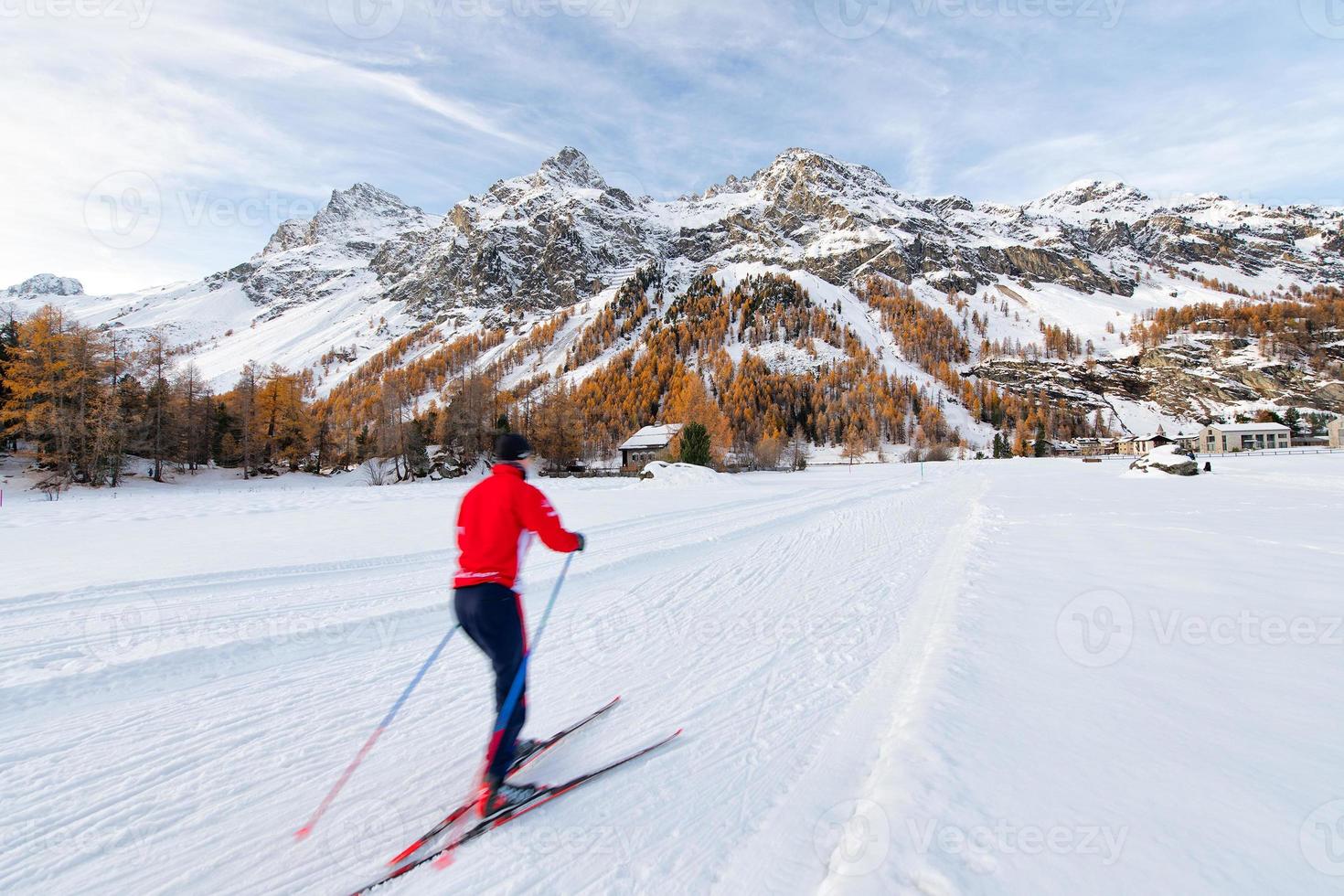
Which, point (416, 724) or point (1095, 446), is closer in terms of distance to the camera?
point (416, 724)

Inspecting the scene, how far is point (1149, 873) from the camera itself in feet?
7.46

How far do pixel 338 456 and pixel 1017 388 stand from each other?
165340mm

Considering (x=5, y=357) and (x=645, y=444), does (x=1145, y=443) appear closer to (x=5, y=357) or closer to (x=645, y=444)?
(x=645, y=444)

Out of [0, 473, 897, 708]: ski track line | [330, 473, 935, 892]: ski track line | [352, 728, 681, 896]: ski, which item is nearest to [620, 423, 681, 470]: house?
[330, 473, 935, 892]: ski track line

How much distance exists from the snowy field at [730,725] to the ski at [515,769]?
11 centimetres

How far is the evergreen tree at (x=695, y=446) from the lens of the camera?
4628 cm

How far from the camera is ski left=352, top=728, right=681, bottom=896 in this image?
2.72 m

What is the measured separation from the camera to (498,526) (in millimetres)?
3418

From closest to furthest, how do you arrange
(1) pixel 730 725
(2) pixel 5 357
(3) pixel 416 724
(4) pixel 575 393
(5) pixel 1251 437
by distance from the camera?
(1) pixel 730 725 < (3) pixel 416 724 < (2) pixel 5 357 < (5) pixel 1251 437 < (4) pixel 575 393

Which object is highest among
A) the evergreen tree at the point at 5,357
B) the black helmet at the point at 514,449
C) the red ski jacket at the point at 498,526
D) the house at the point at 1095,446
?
the evergreen tree at the point at 5,357

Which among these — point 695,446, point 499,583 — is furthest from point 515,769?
point 695,446

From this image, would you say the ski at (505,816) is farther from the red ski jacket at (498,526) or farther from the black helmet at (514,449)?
the black helmet at (514,449)

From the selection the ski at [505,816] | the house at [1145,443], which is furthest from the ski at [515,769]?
the house at [1145,443]

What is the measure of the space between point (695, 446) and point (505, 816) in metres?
43.5
